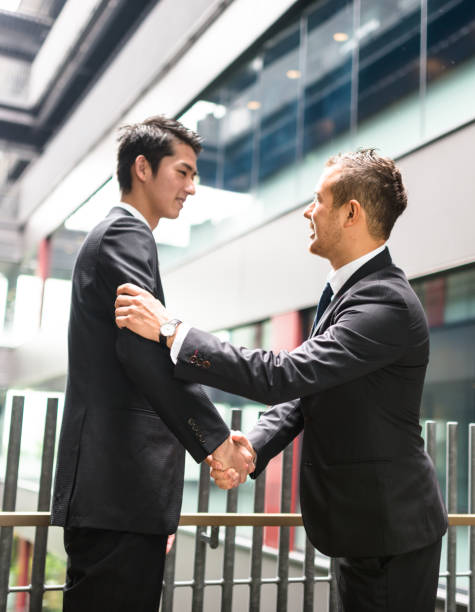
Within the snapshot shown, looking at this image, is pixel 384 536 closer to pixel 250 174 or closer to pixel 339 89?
pixel 339 89

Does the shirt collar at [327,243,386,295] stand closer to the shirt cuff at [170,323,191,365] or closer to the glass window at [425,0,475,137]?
the shirt cuff at [170,323,191,365]

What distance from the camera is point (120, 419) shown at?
1.57 metres

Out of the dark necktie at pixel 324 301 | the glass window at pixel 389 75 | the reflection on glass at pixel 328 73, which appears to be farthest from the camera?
the reflection on glass at pixel 328 73

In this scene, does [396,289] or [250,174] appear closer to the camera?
[396,289]

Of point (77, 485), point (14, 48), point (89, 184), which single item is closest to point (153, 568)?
point (77, 485)

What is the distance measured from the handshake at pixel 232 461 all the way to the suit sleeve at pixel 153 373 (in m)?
0.11

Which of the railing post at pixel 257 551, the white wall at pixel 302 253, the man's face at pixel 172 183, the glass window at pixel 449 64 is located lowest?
the railing post at pixel 257 551

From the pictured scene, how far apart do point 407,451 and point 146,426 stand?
0.61m

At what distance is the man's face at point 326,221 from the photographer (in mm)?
1797

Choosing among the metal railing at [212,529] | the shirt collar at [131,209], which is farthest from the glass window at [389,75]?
the shirt collar at [131,209]

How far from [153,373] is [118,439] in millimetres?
174

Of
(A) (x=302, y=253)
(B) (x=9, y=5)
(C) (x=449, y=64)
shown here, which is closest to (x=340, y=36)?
(C) (x=449, y=64)

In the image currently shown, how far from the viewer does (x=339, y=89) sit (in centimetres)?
648

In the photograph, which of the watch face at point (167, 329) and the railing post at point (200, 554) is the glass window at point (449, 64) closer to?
the railing post at point (200, 554)
